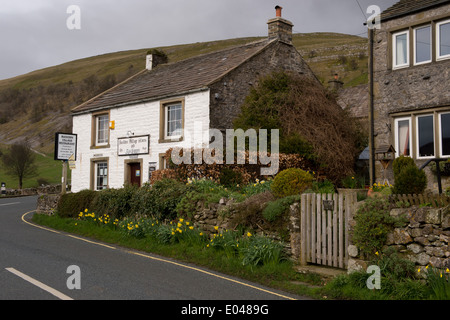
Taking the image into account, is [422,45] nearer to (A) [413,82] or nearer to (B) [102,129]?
(A) [413,82]

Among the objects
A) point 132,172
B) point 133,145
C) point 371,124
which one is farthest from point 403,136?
point 132,172

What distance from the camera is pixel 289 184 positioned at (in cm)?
1138

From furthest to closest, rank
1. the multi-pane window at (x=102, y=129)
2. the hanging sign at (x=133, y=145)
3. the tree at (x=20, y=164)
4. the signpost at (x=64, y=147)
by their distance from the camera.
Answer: the tree at (x=20, y=164) → the multi-pane window at (x=102, y=129) → the hanging sign at (x=133, y=145) → the signpost at (x=64, y=147)

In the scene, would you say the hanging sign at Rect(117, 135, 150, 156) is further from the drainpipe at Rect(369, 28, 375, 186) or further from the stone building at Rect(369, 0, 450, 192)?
the stone building at Rect(369, 0, 450, 192)

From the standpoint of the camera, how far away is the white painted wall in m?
20.1

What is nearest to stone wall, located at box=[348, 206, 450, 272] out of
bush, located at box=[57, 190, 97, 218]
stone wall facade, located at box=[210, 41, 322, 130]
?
bush, located at box=[57, 190, 97, 218]

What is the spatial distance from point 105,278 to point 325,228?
4.63m

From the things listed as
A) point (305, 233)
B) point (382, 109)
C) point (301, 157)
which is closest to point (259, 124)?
point (301, 157)

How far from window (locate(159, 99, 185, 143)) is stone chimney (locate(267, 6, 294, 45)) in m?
6.86

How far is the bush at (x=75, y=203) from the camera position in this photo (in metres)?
17.3

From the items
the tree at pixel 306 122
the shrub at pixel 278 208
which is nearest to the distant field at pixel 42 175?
the tree at pixel 306 122

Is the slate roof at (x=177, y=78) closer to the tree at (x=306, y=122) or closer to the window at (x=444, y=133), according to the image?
the tree at (x=306, y=122)

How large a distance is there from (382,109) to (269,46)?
29.9 ft

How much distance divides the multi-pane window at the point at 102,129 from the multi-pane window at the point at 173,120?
16.4 feet
